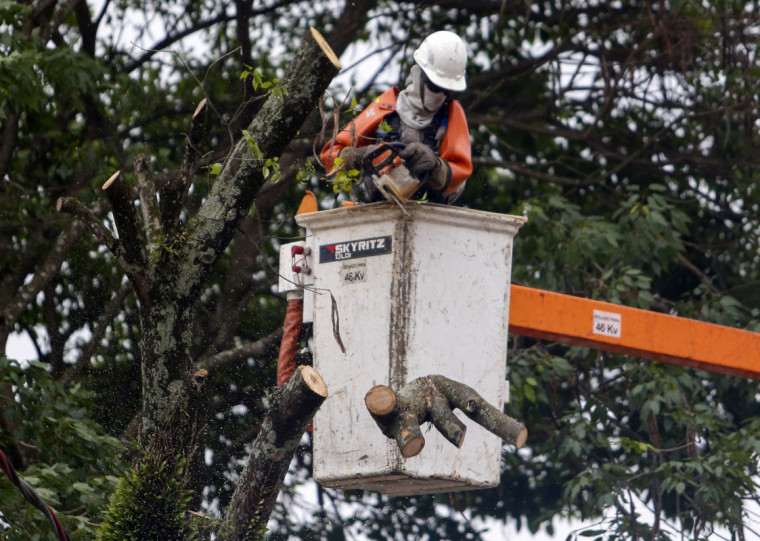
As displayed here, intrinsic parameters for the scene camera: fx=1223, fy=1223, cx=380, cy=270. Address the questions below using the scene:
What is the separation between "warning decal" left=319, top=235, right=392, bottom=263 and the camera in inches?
176

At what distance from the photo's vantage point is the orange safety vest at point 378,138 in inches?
189

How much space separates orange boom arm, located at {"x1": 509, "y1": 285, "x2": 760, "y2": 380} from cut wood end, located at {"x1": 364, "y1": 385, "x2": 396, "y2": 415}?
5.14ft

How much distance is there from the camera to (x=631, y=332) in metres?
6.02

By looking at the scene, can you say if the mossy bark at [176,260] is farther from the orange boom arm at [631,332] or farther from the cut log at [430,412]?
the orange boom arm at [631,332]

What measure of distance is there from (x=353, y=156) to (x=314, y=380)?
876mm

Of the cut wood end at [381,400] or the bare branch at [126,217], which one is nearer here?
the cut wood end at [381,400]

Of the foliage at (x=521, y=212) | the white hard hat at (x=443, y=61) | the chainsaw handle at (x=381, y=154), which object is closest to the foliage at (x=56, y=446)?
the foliage at (x=521, y=212)

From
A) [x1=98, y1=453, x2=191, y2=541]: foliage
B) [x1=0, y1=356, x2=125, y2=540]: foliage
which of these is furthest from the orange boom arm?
[x1=0, y1=356, x2=125, y2=540]: foliage

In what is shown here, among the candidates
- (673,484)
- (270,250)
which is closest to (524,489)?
(673,484)

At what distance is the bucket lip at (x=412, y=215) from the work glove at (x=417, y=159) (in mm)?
131

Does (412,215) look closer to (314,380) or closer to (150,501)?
(314,380)

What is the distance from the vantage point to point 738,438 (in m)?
7.54

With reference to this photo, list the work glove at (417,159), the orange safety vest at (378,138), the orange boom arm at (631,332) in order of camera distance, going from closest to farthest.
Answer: the work glove at (417,159) → the orange safety vest at (378,138) → the orange boom arm at (631,332)

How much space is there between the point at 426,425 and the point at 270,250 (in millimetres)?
4432
